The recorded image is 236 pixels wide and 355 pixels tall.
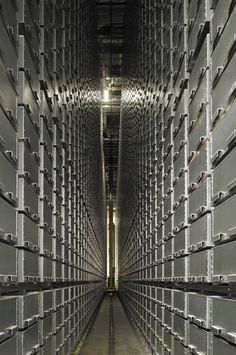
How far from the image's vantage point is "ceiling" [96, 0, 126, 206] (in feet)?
63.5

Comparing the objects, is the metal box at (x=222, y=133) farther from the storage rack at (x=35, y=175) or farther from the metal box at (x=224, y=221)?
the storage rack at (x=35, y=175)

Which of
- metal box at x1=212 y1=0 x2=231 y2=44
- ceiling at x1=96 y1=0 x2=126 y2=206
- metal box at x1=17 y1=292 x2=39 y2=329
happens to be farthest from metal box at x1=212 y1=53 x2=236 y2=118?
ceiling at x1=96 y1=0 x2=126 y2=206

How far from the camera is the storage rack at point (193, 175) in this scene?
401cm

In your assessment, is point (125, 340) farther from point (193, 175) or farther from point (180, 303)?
point (193, 175)

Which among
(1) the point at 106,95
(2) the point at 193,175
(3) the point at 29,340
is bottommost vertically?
(3) the point at 29,340

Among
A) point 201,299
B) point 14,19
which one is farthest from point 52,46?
point 201,299

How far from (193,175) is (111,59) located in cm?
1870

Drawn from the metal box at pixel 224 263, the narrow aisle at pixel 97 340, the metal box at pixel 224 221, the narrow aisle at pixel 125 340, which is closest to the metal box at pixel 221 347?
the metal box at pixel 224 263

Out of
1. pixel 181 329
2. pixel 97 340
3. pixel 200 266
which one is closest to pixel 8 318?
pixel 200 266

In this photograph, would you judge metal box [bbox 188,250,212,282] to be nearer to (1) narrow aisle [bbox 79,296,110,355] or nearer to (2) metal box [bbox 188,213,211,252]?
(2) metal box [bbox 188,213,211,252]

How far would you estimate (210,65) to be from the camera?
15.1 feet

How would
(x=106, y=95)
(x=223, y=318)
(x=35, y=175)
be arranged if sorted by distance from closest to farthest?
(x=223, y=318), (x=35, y=175), (x=106, y=95)

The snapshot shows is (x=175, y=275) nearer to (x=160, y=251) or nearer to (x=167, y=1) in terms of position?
(x=160, y=251)

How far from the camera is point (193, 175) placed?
550 centimetres
